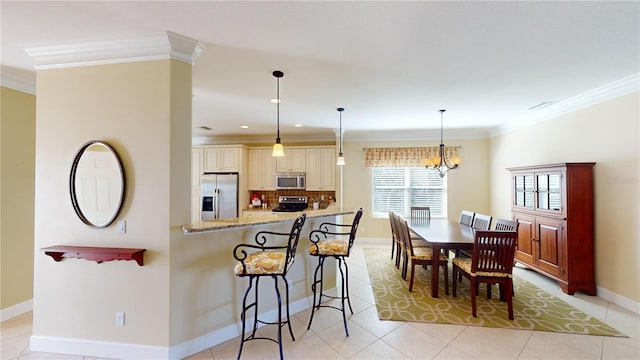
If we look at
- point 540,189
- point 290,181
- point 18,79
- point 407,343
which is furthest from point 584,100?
A: point 18,79

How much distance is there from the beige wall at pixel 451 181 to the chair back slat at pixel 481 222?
1781 millimetres

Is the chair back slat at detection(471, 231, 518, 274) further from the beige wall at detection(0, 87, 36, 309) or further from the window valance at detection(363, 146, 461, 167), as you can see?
the beige wall at detection(0, 87, 36, 309)

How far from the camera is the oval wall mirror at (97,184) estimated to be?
214cm

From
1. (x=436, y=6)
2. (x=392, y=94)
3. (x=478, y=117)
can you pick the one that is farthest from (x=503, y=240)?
(x=478, y=117)

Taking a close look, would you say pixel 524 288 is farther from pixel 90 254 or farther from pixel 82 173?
pixel 82 173

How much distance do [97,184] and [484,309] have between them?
410 centimetres

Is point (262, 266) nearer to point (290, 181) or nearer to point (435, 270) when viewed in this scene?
point (435, 270)

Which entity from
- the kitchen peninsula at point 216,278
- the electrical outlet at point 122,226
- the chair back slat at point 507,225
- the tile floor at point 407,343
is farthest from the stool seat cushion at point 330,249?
the chair back slat at point 507,225

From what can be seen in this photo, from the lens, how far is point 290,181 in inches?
238

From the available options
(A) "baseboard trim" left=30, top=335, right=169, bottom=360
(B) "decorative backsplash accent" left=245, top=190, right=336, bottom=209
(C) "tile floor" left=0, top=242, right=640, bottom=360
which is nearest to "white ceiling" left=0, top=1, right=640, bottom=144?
(A) "baseboard trim" left=30, top=335, right=169, bottom=360

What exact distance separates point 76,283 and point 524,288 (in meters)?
5.08

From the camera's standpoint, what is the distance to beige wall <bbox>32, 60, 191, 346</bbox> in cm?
209

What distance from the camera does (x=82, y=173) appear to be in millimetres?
2197

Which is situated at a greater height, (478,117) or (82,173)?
(478,117)
